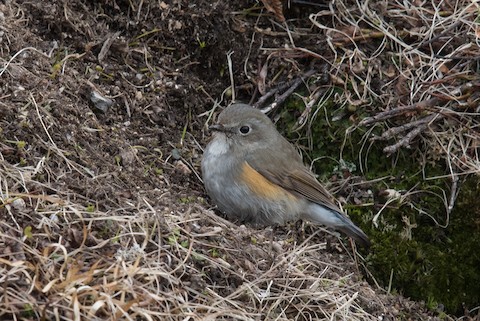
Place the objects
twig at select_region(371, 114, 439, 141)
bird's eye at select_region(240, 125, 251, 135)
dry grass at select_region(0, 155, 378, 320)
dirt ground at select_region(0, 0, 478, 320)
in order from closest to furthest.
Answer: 1. dry grass at select_region(0, 155, 378, 320)
2. dirt ground at select_region(0, 0, 478, 320)
3. bird's eye at select_region(240, 125, 251, 135)
4. twig at select_region(371, 114, 439, 141)

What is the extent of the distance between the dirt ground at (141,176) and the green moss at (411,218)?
262 mm

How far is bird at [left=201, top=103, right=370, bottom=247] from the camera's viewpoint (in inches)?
260

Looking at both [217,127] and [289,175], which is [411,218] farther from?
[217,127]

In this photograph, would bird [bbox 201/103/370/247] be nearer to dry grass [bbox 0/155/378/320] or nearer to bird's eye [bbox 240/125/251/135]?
bird's eye [bbox 240/125/251/135]

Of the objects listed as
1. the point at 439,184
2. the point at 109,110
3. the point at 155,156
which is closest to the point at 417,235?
the point at 439,184

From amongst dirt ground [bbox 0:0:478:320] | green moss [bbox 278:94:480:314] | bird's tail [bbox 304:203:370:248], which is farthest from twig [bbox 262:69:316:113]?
bird's tail [bbox 304:203:370:248]

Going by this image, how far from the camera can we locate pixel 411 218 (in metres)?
6.99

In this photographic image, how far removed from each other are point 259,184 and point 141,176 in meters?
1.18

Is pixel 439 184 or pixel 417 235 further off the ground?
pixel 439 184

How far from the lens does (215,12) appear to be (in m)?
7.32

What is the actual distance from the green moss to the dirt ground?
0.86 feet

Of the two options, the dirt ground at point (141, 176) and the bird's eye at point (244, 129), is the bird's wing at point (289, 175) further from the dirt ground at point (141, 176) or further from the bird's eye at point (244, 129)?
the dirt ground at point (141, 176)

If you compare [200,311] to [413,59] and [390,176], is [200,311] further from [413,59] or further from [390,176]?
[413,59]

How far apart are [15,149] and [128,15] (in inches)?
93.1
